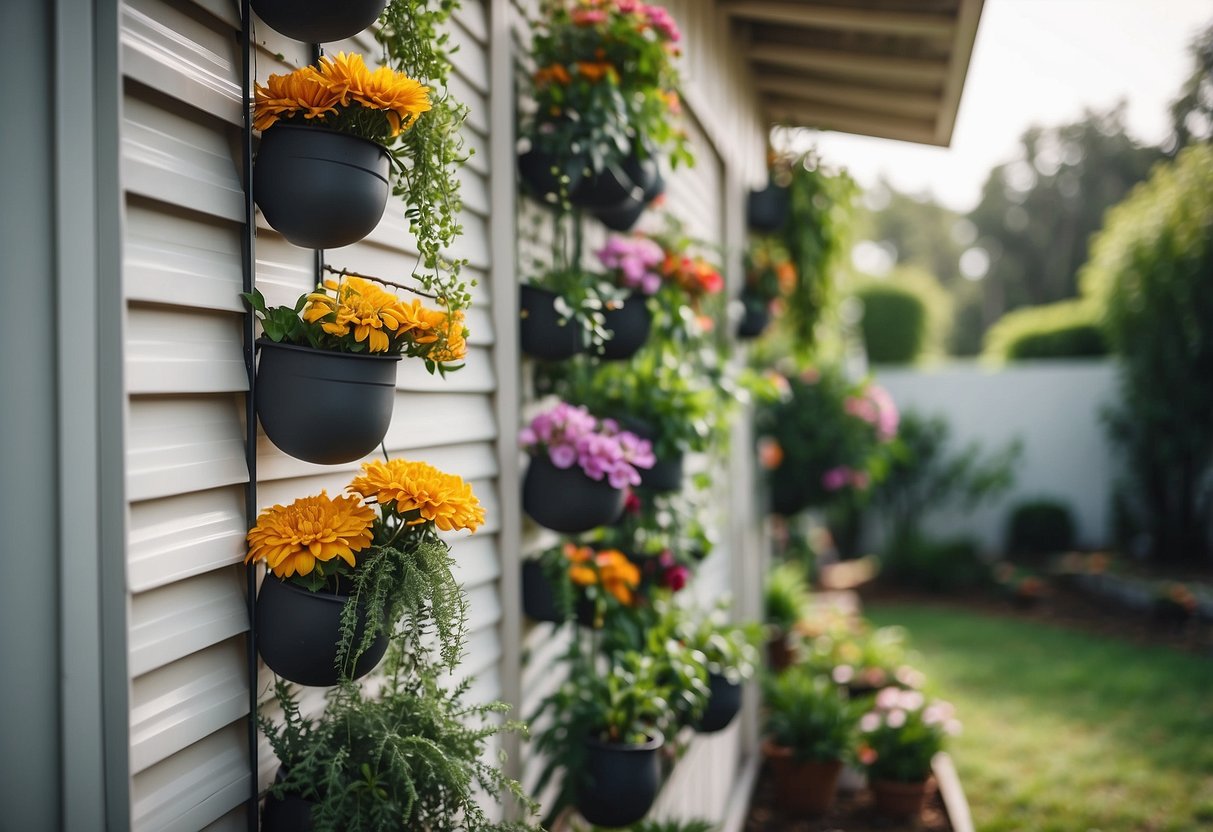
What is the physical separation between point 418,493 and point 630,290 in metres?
1.16

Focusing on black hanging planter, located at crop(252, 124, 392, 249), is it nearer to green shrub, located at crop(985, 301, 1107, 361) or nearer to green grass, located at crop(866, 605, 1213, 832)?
green grass, located at crop(866, 605, 1213, 832)

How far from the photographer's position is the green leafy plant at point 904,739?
11.9 feet

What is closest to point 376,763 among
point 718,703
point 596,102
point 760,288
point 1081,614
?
point 596,102

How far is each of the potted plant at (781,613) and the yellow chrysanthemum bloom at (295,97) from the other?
4254 millimetres

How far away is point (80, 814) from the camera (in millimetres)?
981

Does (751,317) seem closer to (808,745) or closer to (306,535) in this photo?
(808,745)

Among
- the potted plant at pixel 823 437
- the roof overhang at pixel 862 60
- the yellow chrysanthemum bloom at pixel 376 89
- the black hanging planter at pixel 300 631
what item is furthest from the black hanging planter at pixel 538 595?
the potted plant at pixel 823 437

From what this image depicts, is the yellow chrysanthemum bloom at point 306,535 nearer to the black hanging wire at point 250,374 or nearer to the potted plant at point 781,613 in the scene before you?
the black hanging wire at point 250,374

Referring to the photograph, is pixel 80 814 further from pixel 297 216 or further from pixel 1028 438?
pixel 1028 438

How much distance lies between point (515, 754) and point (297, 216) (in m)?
1.21

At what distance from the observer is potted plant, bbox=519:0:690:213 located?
6.19ft

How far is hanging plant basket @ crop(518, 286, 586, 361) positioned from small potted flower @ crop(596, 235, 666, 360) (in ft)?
0.49

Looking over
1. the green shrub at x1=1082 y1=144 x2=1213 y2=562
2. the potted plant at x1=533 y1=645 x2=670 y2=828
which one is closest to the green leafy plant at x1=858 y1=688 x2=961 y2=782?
the potted plant at x1=533 y1=645 x2=670 y2=828

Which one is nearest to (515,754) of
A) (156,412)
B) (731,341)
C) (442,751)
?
(442,751)
